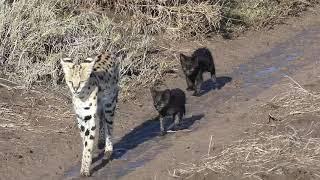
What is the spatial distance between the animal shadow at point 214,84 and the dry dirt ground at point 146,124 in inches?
0.8

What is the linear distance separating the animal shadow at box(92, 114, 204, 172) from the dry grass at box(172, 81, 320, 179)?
4.77 ft

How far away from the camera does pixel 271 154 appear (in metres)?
8.20

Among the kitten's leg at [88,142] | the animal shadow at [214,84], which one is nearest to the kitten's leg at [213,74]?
the animal shadow at [214,84]

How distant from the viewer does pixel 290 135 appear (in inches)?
341

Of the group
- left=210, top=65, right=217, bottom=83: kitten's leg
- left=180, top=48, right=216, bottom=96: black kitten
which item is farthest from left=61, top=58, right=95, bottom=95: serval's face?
left=210, top=65, right=217, bottom=83: kitten's leg

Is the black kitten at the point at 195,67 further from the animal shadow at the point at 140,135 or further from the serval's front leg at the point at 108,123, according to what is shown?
the serval's front leg at the point at 108,123

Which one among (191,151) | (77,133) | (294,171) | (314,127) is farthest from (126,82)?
(294,171)

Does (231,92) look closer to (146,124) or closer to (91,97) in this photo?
(146,124)

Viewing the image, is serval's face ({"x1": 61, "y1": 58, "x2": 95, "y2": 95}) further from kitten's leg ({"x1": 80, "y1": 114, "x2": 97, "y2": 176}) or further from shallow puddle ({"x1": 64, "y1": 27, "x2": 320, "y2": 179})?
shallow puddle ({"x1": 64, "y1": 27, "x2": 320, "y2": 179})

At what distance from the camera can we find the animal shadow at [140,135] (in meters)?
9.76

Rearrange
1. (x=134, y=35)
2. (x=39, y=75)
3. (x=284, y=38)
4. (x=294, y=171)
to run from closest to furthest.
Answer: (x=294, y=171) < (x=39, y=75) < (x=134, y=35) < (x=284, y=38)

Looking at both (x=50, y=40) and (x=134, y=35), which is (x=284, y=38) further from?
(x=50, y=40)

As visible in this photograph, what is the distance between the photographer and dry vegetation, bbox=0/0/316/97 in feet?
41.0

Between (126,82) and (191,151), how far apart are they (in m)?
3.49
